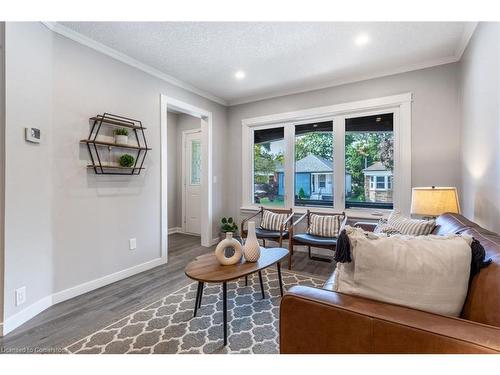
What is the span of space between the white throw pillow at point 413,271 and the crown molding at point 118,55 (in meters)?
3.06

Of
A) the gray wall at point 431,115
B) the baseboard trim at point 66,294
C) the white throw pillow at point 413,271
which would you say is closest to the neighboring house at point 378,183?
the gray wall at point 431,115

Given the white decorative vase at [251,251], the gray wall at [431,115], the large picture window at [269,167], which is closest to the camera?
the white decorative vase at [251,251]

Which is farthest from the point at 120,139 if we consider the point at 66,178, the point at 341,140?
the point at 341,140

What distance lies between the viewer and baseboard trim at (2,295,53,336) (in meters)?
1.84

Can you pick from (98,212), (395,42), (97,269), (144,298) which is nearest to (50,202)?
(98,212)

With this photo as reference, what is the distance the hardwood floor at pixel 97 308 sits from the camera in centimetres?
175

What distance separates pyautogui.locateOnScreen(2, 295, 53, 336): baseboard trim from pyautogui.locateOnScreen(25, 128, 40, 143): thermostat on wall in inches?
53.5

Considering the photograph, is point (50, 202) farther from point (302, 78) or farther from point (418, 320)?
point (302, 78)

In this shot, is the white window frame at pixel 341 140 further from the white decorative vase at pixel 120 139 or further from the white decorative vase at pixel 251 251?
the white decorative vase at pixel 120 139

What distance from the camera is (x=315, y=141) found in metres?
3.89

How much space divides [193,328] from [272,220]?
2104 mm

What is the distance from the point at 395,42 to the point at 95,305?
12.9 ft

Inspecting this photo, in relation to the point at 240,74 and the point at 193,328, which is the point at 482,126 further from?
the point at 193,328

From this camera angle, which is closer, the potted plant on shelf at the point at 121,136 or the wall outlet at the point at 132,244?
the potted plant on shelf at the point at 121,136
